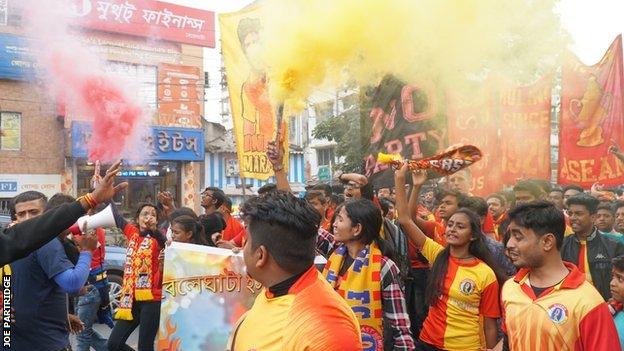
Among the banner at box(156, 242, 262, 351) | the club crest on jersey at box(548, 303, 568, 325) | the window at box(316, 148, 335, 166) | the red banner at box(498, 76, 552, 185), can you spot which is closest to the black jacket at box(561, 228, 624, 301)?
the club crest on jersey at box(548, 303, 568, 325)

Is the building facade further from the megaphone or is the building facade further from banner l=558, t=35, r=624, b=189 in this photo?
the megaphone

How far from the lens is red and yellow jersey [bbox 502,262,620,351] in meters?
2.59

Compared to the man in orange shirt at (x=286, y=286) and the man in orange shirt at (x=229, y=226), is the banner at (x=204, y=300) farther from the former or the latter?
the man in orange shirt at (x=286, y=286)

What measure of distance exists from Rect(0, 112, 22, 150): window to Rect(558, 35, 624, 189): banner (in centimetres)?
1900

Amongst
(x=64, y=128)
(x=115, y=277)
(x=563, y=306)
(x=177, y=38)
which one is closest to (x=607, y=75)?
(x=563, y=306)

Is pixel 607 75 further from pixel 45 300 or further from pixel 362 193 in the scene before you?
pixel 45 300

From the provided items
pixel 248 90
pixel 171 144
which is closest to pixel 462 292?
pixel 248 90

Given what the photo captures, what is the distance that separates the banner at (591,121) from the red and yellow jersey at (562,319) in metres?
4.98

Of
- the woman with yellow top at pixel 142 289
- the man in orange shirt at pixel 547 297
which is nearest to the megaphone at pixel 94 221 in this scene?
the woman with yellow top at pixel 142 289

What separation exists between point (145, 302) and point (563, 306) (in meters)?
4.15

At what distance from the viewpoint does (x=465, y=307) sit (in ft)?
13.1

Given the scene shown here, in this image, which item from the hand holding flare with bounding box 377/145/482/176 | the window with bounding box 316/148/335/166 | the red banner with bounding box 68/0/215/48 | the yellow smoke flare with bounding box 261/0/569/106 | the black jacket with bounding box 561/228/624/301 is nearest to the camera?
the hand holding flare with bounding box 377/145/482/176

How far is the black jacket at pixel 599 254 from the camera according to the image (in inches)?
194

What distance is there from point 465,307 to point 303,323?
2305 millimetres
